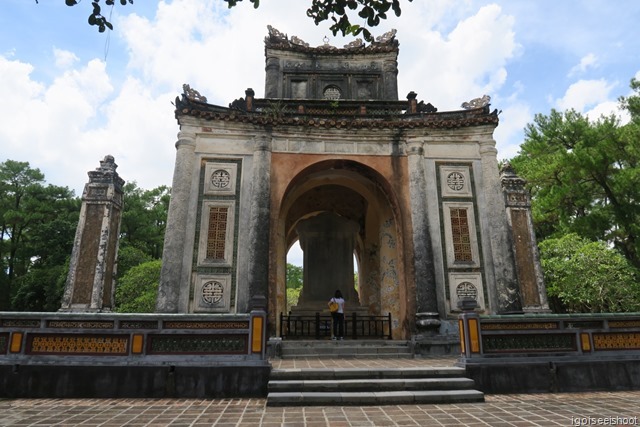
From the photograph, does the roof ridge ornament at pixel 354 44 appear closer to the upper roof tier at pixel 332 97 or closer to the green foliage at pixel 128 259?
the upper roof tier at pixel 332 97

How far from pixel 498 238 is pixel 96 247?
12.4 meters

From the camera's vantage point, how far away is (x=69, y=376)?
7.28 metres

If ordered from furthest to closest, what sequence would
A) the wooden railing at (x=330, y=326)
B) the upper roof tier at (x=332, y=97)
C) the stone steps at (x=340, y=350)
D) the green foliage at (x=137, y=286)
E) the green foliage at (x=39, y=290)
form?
the green foliage at (x=39, y=290), the green foliage at (x=137, y=286), the wooden railing at (x=330, y=326), the upper roof tier at (x=332, y=97), the stone steps at (x=340, y=350)

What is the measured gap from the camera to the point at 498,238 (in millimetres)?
12656

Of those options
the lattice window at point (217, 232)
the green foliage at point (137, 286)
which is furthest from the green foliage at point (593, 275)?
the green foliage at point (137, 286)

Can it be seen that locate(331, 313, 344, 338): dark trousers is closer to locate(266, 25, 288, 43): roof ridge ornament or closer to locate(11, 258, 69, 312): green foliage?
locate(266, 25, 288, 43): roof ridge ornament

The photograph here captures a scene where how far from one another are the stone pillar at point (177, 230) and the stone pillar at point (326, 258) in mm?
6133

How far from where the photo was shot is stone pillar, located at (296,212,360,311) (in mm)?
17109

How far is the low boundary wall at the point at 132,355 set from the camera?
7.23 meters

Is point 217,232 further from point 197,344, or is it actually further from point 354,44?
point 354,44

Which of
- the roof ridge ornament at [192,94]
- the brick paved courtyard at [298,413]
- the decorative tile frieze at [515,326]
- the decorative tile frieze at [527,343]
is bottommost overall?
the brick paved courtyard at [298,413]

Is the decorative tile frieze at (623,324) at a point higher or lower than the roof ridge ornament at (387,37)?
lower

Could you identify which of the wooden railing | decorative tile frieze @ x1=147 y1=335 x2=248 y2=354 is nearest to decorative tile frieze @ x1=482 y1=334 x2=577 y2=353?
decorative tile frieze @ x1=147 y1=335 x2=248 y2=354

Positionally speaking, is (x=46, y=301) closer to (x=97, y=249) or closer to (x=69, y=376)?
(x=97, y=249)
